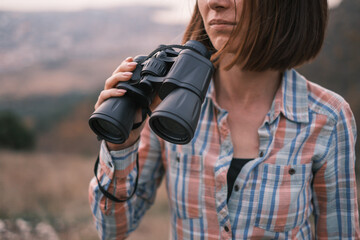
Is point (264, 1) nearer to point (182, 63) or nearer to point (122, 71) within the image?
point (182, 63)

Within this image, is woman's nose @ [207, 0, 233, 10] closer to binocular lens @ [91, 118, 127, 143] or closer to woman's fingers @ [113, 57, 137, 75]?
woman's fingers @ [113, 57, 137, 75]

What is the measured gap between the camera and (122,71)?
3.27ft

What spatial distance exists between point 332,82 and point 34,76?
7.82 metres

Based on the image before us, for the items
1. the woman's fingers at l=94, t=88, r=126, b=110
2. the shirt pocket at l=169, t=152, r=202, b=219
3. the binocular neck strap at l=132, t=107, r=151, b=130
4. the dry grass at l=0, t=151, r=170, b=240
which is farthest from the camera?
the dry grass at l=0, t=151, r=170, b=240

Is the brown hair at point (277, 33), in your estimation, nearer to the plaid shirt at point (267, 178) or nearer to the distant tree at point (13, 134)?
the plaid shirt at point (267, 178)

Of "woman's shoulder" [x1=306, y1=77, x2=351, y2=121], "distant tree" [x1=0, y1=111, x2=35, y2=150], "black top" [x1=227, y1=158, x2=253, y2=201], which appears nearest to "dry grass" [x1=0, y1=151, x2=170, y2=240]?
"distant tree" [x1=0, y1=111, x2=35, y2=150]

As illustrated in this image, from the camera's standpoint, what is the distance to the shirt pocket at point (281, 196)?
3.53 ft

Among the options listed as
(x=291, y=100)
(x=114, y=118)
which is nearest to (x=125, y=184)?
(x=114, y=118)

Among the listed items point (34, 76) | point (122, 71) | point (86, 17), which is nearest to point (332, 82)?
point (122, 71)

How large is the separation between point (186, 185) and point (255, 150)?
10.9 inches

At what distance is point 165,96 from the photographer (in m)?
0.88

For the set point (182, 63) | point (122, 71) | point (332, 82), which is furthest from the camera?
point (332, 82)

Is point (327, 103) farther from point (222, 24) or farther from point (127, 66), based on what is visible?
point (127, 66)

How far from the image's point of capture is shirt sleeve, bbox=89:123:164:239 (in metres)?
1.10
